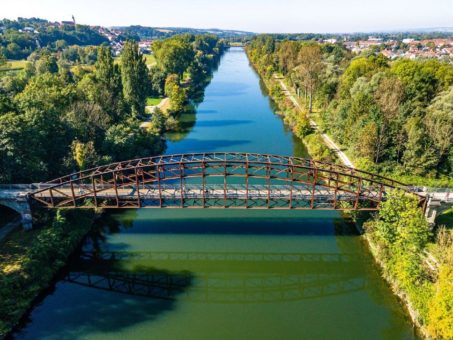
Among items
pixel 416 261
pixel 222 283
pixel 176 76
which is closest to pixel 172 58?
pixel 176 76

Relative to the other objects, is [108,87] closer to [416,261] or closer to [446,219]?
[446,219]

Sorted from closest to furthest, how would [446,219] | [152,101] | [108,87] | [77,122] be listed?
[446,219] → [77,122] → [108,87] → [152,101]

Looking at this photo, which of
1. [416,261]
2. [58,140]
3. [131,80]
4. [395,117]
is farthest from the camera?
[131,80]

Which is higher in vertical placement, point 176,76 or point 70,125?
point 70,125

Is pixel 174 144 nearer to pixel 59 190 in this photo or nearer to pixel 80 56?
pixel 59 190

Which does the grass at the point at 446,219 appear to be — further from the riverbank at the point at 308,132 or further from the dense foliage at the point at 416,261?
the riverbank at the point at 308,132

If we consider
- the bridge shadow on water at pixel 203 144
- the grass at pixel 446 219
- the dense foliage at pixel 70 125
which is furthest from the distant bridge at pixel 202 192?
the bridge shadow on water at pixel 203 144

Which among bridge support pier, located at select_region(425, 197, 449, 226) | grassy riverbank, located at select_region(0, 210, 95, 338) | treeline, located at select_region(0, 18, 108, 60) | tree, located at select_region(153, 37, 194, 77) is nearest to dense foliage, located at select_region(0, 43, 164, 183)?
grassy riverbank, located at select_region(0, 210, 95, 338)
